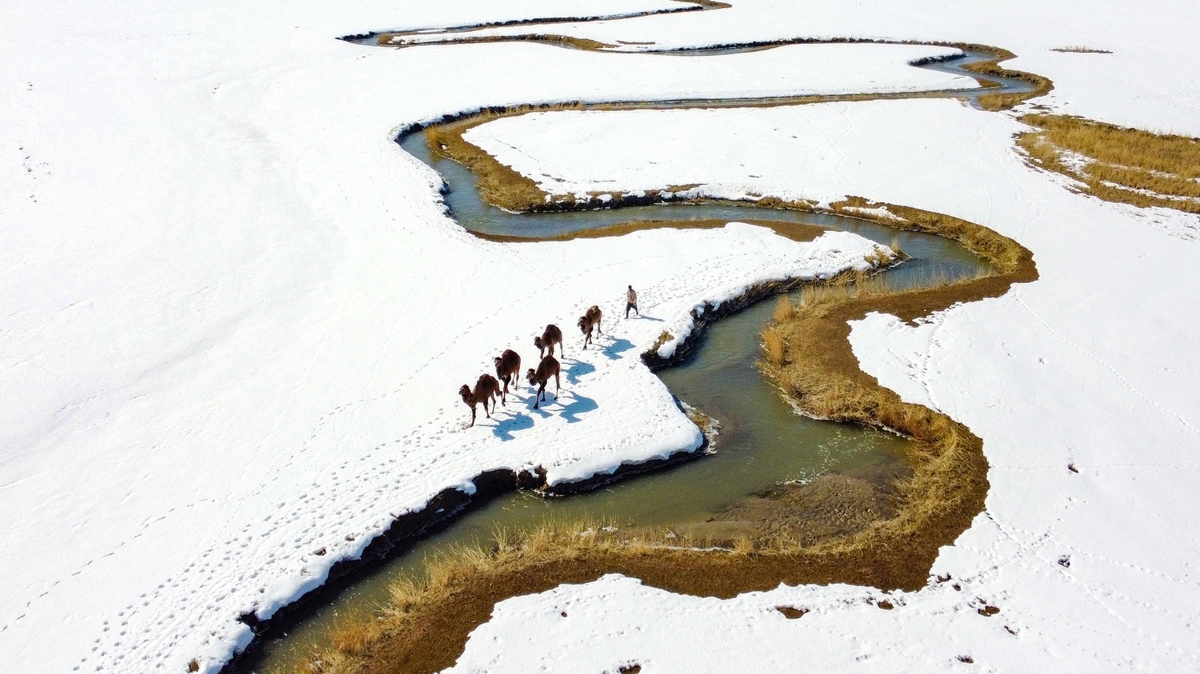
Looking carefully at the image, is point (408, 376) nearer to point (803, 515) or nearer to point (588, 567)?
point (588, 567)

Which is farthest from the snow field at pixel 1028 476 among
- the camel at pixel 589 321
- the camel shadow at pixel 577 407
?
the camel at pixel 589 321

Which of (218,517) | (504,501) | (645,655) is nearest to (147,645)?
(218,517)

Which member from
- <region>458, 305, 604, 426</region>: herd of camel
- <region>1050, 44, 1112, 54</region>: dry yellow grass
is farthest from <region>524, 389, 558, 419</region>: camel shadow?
<region>1050, 44, 1112, 54</region>: dry yellow grass

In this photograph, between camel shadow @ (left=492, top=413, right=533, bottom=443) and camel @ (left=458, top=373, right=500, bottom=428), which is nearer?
camel @ (left=458, top=373, right=500, bottom=428)

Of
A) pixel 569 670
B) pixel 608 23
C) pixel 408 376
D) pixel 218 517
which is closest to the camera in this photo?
pixel 569 670

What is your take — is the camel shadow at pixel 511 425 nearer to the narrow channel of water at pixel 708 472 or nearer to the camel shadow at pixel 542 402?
the camel shadow at pixel 542 402

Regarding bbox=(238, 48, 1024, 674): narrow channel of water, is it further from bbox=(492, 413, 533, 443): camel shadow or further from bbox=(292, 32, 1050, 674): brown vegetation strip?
bbox=(492, 413, 533, 443): camel shadow

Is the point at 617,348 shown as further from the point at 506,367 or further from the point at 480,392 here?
the point at 480,392
